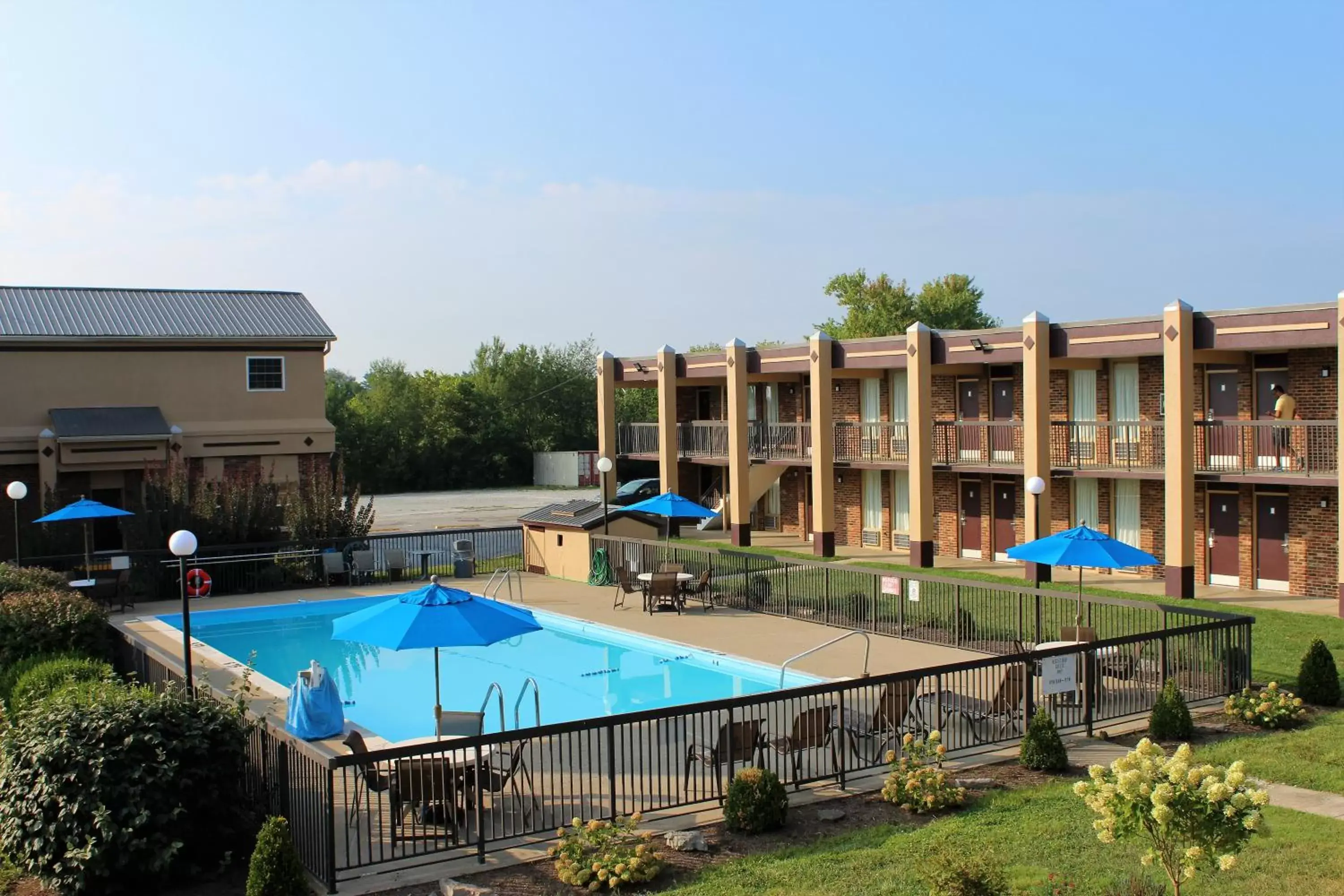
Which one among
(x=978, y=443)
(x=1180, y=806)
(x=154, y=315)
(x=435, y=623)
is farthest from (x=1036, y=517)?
(x=154, y=315)

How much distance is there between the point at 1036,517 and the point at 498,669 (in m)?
11.1

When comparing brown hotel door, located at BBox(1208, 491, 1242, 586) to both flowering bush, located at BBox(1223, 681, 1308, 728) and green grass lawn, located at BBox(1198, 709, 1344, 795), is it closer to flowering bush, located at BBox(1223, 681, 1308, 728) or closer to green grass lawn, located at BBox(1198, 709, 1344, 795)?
flowering bush, located at BBox(1223, 681, 1308, 728)

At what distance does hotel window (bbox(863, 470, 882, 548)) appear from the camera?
3450 centimetres

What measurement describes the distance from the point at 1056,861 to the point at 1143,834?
2.24 meters

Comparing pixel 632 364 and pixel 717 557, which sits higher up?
pixel 632 364

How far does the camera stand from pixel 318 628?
77.4ft

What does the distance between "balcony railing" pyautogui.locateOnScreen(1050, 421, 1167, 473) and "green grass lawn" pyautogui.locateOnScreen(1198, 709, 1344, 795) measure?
41.7 ft

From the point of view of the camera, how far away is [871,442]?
3325 centimetres

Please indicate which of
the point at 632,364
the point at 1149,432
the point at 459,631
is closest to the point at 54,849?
the point at 459,631

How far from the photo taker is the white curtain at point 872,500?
34500 mm

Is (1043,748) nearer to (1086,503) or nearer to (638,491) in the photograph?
(1086,503)

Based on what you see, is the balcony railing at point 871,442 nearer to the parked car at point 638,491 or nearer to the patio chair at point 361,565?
the patio chair at point 361,565

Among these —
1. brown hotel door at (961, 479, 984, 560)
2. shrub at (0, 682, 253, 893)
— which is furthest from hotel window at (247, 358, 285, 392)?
shrub at (0, 682, 253, 893)

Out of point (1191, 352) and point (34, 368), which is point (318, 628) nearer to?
point (34, 368)
